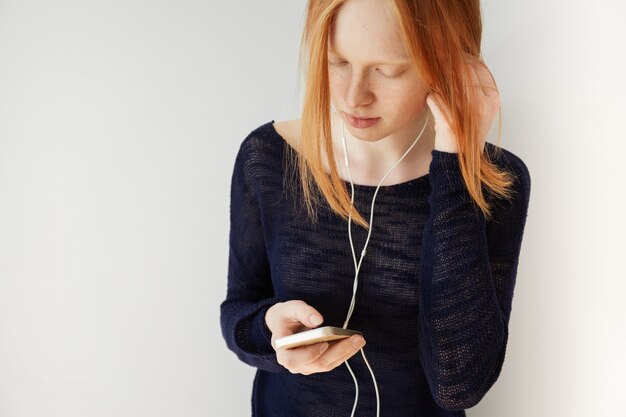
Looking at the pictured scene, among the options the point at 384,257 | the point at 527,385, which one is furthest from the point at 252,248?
the point at 527,385

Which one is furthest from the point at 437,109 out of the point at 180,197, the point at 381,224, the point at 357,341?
the point at 180,197

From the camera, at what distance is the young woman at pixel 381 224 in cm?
74

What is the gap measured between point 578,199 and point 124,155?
32.7 inches

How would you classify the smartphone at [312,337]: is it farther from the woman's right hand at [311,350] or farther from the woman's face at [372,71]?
the woman's face at [372,71]

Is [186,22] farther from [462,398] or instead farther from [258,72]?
[462,398]

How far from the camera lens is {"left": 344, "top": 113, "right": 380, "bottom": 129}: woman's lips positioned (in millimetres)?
782

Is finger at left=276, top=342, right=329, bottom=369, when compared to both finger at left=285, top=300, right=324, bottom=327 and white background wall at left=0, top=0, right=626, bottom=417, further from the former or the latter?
white background wall at left=0, top=0, right=626, bottom=417

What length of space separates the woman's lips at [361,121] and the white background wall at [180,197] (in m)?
0.35

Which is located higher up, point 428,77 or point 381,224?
point 428,77

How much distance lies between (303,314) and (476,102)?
379 millimetres

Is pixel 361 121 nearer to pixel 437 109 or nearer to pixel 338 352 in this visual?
pixel 437 109

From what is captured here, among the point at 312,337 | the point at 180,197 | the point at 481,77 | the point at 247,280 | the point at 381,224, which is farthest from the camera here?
the point at 180,197

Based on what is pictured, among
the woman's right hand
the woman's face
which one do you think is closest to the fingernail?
the woman's right hand

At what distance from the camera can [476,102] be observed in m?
0.79
